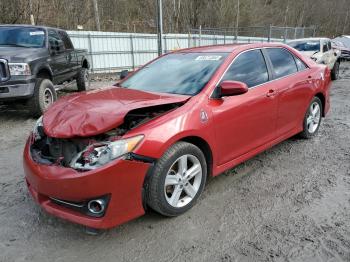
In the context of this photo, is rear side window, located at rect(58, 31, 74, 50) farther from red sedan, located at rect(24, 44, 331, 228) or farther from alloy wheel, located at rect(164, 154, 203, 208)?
alloy wheel, located at rect(164, 154, 203, 208)

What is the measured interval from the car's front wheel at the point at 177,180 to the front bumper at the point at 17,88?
15.6 feet

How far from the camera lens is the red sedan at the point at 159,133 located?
9.09 ft

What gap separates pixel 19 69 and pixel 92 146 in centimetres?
472

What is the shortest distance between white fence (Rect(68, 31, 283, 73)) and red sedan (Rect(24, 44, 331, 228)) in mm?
12081

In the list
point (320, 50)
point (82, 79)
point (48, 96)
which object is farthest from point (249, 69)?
point (320, 50)

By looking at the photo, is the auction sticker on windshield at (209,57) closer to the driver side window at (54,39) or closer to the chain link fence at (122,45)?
the driver side window at (54,39)

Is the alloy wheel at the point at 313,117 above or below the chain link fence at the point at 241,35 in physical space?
above

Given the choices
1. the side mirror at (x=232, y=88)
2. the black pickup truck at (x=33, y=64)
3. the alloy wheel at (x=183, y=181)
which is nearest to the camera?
the alloy wheel at (x=183, y=181)

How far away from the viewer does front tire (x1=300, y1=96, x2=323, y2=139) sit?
5259 millimetres

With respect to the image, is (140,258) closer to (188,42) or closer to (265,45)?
(265,45)

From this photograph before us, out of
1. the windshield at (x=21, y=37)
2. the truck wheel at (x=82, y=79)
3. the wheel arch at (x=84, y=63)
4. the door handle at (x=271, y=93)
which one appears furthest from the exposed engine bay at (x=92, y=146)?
the wheel arch at (x=84, y=63)

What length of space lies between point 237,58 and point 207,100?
857 millimetres

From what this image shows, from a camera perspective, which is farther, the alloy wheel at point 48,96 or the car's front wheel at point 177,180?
the alloy wheel at point 48,96

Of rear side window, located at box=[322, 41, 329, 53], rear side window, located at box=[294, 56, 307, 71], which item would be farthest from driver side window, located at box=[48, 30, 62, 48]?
rear side window, located at box=[322, 41, 329, 53]
